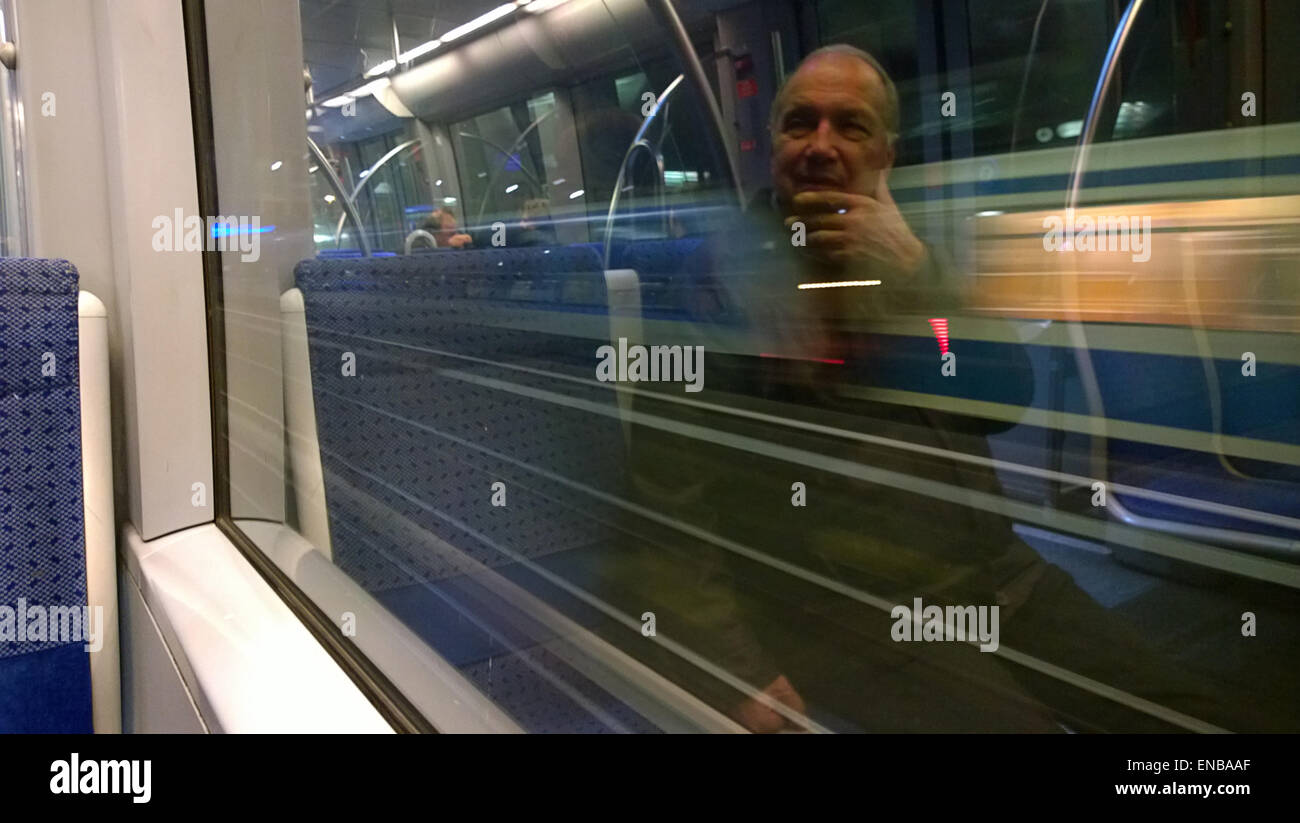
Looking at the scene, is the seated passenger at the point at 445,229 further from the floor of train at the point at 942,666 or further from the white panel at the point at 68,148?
the floor of train at the point at 942,666

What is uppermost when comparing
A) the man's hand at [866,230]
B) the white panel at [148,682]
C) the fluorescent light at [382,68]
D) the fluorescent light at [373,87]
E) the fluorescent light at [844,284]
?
the fluorescent light at [382,68]

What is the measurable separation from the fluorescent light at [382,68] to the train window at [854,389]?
20 cm

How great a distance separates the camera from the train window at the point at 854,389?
792mm

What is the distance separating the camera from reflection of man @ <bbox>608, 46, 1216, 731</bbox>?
2.36 feet

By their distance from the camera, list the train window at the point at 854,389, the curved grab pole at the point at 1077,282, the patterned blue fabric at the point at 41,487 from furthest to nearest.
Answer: the patterned blue fabric at the point at 41,487 → the curved grab pole at the point at 1077,282 → the train window at the point at 854,389

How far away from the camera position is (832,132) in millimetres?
969

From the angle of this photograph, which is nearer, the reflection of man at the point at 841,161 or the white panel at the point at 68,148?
the reflection of man at the point at 841,161

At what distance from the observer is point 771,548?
917mm

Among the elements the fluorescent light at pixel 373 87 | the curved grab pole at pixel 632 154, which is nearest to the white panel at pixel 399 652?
the curved grab pole at pixel 632 154

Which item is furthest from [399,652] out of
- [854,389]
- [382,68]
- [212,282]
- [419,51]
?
[382,68]

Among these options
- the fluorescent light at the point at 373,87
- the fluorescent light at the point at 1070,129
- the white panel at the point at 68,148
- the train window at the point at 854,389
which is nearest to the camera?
the train window at the point at 854,389
